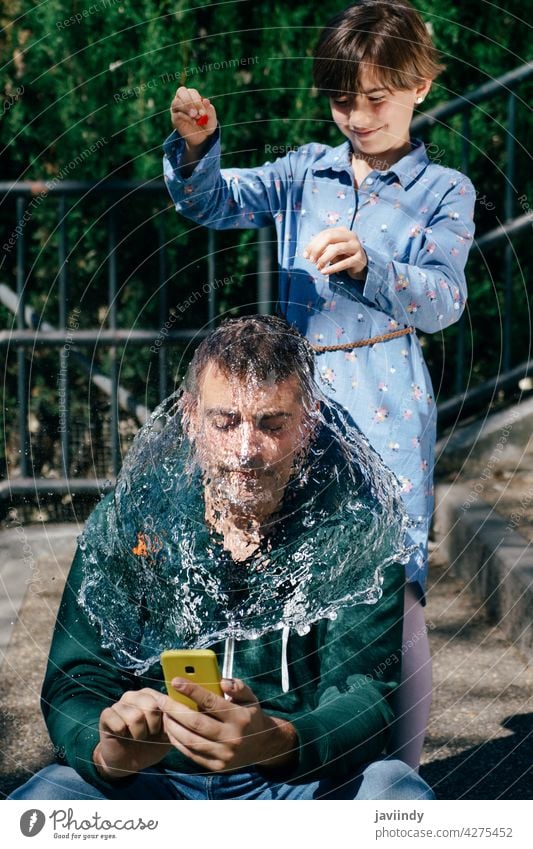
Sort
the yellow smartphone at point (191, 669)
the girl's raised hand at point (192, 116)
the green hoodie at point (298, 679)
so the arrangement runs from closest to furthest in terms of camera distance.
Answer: the yellow smartphone at point (191, 669) → the green hoodie at point (298, 679) → the girl's raised hand at point (192, 116)

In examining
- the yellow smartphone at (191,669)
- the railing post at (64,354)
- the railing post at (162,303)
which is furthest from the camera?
the railing post at (64,354)

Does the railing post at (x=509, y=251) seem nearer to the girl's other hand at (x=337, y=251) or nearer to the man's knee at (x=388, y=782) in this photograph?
the girl's other hand at (x=337, y=251)

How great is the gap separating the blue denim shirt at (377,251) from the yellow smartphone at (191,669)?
1.81 ft

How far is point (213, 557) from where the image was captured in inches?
71.7

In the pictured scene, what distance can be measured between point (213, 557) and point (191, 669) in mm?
335

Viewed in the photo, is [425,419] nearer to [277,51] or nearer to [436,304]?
[436,304]

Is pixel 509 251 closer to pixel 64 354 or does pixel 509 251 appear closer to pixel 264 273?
pixel 264 273

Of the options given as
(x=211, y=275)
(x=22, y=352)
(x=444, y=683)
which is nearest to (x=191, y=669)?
(x=211, y=275)

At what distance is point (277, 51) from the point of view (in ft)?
8.52

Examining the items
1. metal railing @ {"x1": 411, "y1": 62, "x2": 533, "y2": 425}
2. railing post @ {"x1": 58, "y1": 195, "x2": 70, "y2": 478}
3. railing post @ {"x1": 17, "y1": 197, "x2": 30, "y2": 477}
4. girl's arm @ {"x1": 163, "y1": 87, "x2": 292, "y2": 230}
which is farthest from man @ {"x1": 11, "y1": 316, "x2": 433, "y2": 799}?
metal railing @ {"x1": 411, "y1": 62, "x2": 533, "y2": 425}

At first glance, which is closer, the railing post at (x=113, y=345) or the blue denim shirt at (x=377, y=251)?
the blue denim shirt at (x=377, y=251)

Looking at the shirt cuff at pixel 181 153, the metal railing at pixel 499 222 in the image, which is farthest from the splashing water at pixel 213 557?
the metal railing at pixel 499 222

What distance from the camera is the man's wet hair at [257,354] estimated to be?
1746mm

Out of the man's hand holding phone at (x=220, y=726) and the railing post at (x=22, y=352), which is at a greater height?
the railing post at (x=22, y=352)
